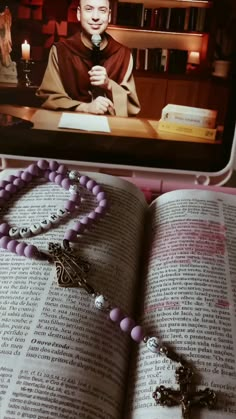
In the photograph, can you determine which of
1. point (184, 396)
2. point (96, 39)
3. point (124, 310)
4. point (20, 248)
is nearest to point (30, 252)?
point (20, 248)

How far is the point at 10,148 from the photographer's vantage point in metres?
0.80

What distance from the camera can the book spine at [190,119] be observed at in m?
0.75

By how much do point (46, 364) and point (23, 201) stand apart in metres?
0.26

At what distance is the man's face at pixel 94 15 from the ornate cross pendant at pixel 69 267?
1.02 feet

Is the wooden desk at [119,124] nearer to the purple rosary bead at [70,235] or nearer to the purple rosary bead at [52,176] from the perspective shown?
the purple rosary bead at [52,176]

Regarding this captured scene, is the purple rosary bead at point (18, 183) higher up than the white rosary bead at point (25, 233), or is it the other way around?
the purple rosary bead at point (18, 183)

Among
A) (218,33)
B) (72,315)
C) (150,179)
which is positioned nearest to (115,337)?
(72,315)

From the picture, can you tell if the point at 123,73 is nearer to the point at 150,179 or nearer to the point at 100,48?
the point at 100,48

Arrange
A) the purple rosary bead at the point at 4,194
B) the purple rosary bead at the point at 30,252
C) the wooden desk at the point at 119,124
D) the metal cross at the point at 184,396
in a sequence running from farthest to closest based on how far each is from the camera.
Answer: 1. the wooden desk at the point at 119,124
2. the purple rosary bead at the point at 4,194
3. the purple rosary bead at the point at 30,252
4. the metal cross at the point at 184,396

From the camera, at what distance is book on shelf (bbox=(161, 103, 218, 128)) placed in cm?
75

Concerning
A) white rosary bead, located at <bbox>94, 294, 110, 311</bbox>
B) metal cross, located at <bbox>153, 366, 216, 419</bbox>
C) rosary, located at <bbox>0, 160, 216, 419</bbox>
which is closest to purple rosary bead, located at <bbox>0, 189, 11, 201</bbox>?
rosary, located at <bbox>0, 160, 216, 419</bbox>

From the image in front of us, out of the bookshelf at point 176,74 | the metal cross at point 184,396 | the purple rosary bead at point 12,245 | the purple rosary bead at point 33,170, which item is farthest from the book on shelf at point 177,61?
the metal cross at point 184,396

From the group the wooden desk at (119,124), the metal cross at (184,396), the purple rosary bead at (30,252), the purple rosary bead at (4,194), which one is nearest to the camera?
the metal cross at (184,396)

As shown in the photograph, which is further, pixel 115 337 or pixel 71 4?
pixel 71 4
